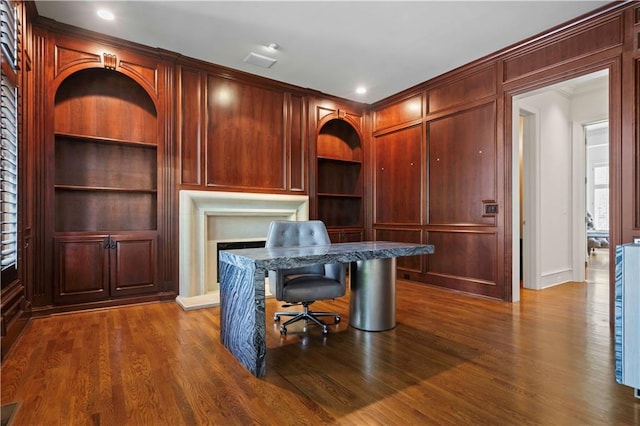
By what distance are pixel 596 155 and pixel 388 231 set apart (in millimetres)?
9287

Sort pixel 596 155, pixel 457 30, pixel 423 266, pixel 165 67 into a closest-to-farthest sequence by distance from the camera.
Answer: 1. pixel 457 30
2. pixel 165 67
3. pixel 423 266
4. pixel 596 155

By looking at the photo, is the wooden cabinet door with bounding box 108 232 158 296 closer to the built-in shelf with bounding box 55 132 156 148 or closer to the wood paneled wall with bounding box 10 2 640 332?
the wood paneled wall with bounding box 10 2 640 332

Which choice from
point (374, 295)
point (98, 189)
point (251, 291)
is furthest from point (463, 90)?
point (98, 189)

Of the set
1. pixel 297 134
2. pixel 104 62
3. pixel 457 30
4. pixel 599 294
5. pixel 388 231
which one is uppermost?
pixel 457 30

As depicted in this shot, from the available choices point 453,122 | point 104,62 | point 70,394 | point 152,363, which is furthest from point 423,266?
point 104,62

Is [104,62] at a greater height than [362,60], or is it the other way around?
[362,60]

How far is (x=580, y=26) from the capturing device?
3.21 metres

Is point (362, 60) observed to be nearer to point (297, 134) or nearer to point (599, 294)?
point (297, 134)

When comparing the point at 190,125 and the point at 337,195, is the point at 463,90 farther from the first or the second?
the point at 190,125

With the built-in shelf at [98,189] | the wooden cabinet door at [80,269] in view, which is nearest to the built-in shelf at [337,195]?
the built-in shelf at [98,189]

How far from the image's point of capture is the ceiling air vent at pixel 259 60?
3967 millimetres

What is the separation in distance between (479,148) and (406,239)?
5.61ft

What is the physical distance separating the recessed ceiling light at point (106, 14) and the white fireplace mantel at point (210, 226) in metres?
1.85

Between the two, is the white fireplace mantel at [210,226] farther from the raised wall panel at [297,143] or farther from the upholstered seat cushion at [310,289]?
the upholstered seat cushion at [310,289]
